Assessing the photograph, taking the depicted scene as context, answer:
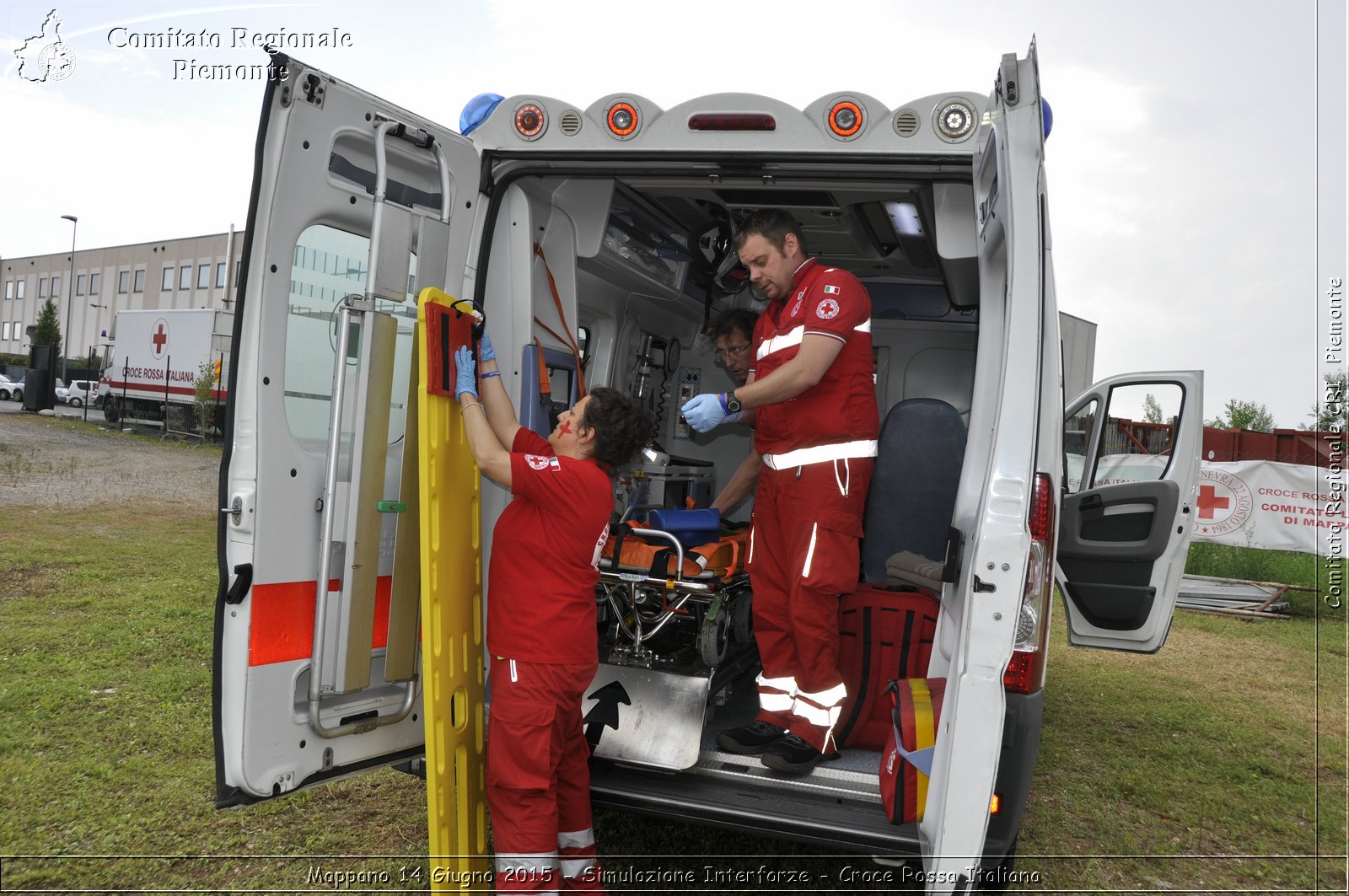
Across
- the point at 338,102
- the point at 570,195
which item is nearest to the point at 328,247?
the point at 338,102

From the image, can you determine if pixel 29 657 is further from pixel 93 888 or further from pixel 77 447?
pixel 77 447

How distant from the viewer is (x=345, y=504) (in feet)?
8.96

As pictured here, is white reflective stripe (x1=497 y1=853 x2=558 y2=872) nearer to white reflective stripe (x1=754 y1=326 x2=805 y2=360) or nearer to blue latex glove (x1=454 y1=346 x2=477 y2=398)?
blue latex glove (x1=454 y1=346 x2=477 y2=398)

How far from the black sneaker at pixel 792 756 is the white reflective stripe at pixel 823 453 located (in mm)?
984

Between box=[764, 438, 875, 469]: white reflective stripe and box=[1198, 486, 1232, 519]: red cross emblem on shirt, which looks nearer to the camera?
box=[764, 438, 875, 469]: white reflective stripe

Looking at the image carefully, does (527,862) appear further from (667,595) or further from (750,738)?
(667,595)

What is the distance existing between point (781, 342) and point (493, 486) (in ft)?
3.95

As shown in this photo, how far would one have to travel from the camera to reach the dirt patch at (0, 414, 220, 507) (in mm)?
12570

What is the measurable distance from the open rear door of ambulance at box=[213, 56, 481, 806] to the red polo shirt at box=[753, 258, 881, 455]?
1235mm

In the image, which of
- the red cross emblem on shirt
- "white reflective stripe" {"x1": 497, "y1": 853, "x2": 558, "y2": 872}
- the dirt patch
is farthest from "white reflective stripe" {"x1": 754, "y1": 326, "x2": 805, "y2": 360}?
the red cross emblem on shirt

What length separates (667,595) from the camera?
3.64m

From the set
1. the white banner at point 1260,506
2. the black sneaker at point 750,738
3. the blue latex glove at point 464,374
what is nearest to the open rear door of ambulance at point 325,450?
the blue latex glove at point 464,374

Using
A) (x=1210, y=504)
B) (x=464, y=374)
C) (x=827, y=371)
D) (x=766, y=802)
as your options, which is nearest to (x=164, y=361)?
(x=1210, y=504)

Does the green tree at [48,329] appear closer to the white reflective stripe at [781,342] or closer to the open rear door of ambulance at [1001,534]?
the white reflective stripe at [781,342]
